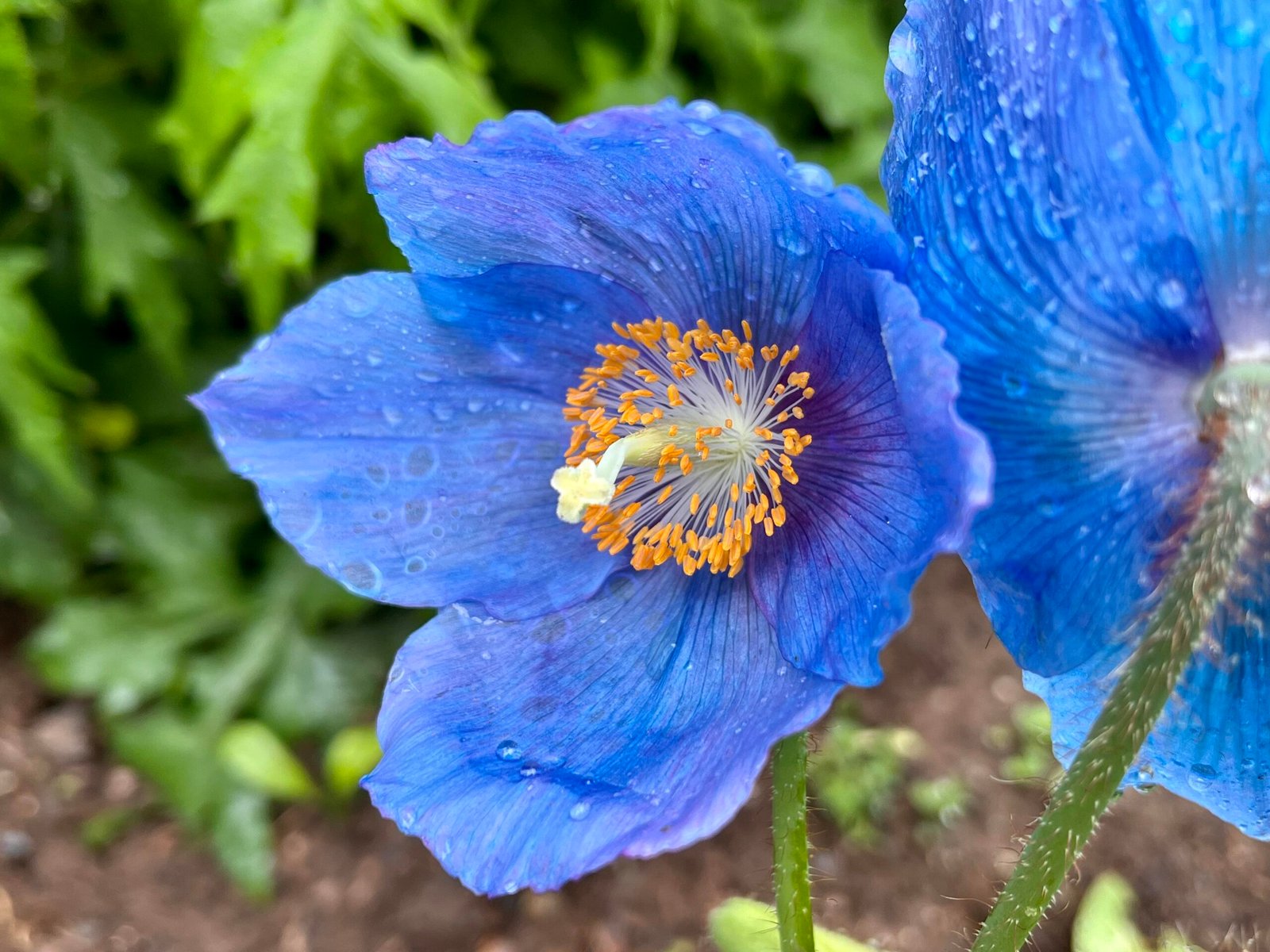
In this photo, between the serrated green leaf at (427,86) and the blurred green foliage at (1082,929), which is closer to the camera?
the blurred green foliage at (1082,929)

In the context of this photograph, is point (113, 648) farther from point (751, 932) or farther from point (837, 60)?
point (837, 60)

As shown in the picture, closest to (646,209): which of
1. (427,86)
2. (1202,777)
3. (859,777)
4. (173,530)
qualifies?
(1202,777)

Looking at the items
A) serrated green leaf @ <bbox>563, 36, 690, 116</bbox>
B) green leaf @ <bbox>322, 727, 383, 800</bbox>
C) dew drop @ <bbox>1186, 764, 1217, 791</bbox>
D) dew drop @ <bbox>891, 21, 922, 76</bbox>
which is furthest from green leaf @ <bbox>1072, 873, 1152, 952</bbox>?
serrated green leaf @ <bbox>563, 36, 690, 116</bbox>

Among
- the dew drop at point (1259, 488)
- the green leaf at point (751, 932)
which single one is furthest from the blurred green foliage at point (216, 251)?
the dew drop at point (1259, 488)

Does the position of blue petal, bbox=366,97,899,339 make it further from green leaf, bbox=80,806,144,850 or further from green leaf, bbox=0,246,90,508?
green leaf, bbox=80,806,144,850

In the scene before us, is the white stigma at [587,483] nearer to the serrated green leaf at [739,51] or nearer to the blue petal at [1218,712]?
the blue petal at [1218,712]
